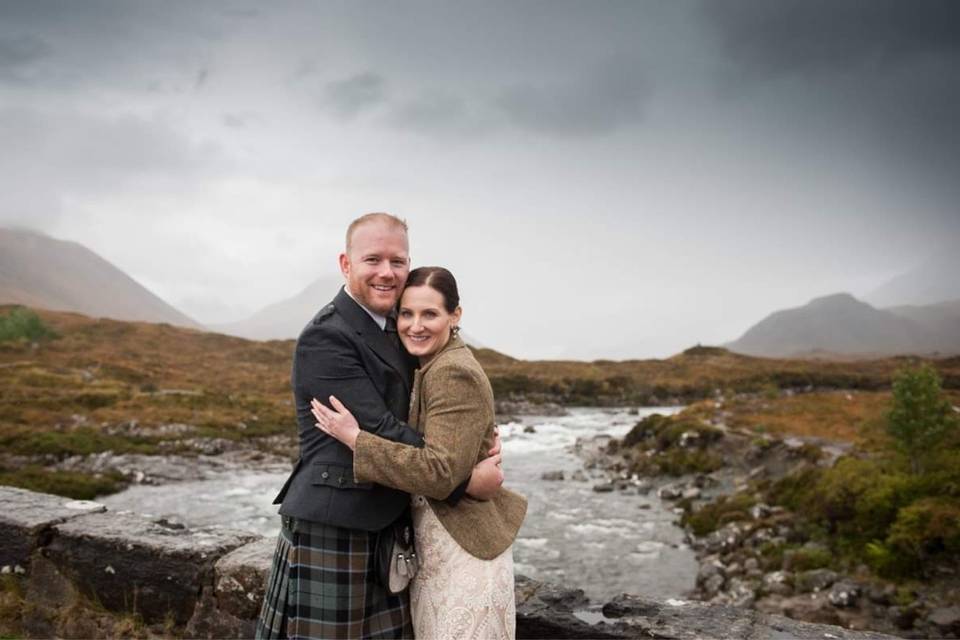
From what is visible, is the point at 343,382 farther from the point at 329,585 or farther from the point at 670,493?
the point at 670,493

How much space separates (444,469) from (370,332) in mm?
824

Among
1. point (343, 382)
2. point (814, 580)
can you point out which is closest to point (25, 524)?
point (343, 382)

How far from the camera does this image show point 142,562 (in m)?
5.04

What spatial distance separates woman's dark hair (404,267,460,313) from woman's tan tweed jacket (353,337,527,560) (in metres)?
0.21

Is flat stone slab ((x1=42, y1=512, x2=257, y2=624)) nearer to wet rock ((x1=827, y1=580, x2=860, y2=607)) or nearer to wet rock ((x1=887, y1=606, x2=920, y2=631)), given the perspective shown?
wet rock ((x1=887, y1=606, x2=920, y2=631))

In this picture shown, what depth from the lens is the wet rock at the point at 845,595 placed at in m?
11.5

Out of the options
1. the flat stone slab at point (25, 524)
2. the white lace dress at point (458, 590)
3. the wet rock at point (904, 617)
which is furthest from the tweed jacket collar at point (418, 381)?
the wet rock at point (904, 617)

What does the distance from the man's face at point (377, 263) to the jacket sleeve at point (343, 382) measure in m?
0.30

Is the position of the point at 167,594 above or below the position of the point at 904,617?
above

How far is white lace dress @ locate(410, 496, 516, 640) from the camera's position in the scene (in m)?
3.13

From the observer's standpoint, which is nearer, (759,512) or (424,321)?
(424,321)

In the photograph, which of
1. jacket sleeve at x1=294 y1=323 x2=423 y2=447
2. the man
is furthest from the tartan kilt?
jacket sleeve at x1=294 y1=323 x2=423 y2=447

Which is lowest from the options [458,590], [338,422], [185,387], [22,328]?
[185,387]

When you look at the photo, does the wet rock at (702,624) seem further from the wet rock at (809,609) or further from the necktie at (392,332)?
the wet rock at (809,609)
